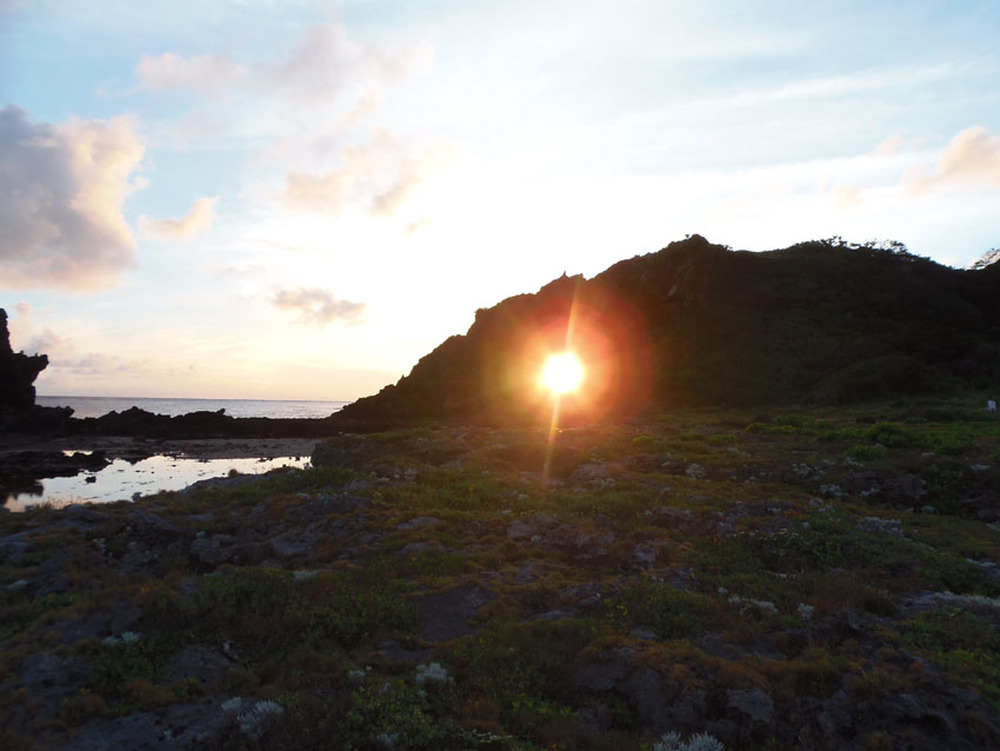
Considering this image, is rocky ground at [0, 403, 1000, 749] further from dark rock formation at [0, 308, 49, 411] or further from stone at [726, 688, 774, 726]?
dark rock formation at [0, 308, 49, 411]

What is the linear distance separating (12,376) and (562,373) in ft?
249

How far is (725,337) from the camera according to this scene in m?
77.2

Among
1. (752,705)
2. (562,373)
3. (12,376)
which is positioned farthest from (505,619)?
(12,376)

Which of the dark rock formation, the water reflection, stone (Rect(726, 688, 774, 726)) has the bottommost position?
the water reflection

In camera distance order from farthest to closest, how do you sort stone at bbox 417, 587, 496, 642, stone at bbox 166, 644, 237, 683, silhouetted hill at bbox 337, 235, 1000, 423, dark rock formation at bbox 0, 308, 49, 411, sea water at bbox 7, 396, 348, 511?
dark rock formation at bbox 0, 308, 49, 411, silhouetted hill at bbox 337, 235, 1000, 423, sea water at bbox 7, 396, 348, 511, stone at bbox 417, 587, 496, 642, stone at bbox 166, 644, 237, 683

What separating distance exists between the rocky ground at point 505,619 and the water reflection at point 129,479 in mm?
16681

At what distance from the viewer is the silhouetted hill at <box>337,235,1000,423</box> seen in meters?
64.3

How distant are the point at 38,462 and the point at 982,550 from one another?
62182mm

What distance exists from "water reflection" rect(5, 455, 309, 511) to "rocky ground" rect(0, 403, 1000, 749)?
54.7 ft

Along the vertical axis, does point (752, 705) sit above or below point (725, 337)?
below

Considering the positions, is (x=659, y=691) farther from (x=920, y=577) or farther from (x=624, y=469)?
(x=624, y=469)

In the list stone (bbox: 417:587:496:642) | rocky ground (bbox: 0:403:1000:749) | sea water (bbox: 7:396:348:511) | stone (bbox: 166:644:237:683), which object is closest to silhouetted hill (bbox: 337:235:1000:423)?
sea water (bbox: 7:396:348:511)

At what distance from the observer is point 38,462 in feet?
161

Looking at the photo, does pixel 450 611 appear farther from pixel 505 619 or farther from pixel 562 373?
pixel 562 373
